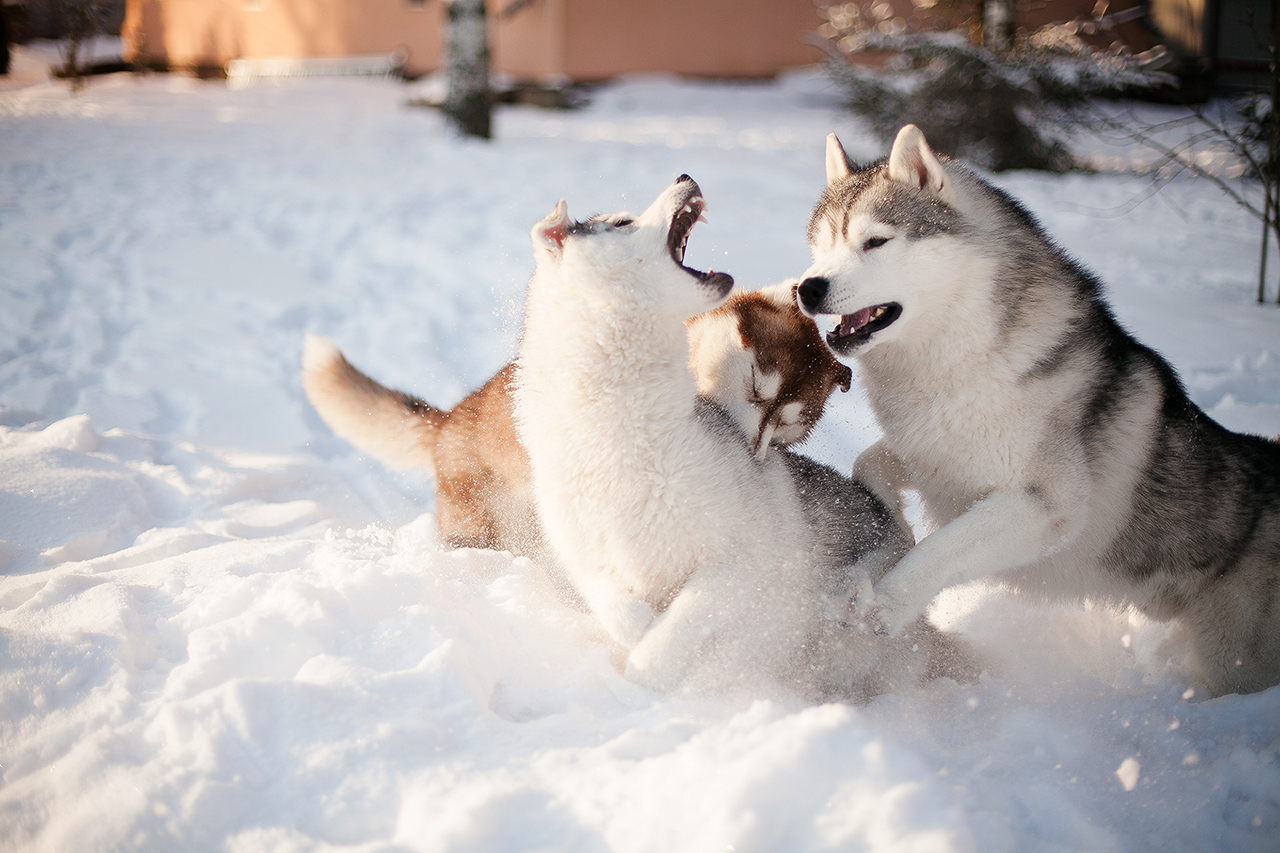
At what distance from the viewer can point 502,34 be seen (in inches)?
629

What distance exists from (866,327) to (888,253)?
225 mm

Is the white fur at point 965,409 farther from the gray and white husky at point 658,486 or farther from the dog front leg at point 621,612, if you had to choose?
the dog front leg at point 621,612

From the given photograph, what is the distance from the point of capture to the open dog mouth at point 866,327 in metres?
2.30

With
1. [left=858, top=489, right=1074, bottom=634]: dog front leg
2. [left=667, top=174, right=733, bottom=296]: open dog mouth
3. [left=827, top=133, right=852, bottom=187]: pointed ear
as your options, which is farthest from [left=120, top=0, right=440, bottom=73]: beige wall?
[left=858, top=489, right=1074, bottom=634]: dog front leg

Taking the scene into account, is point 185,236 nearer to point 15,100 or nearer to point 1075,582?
point 1075,582

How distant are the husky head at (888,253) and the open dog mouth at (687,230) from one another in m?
0.25

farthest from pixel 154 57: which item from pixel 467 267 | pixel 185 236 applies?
pixel 467 267

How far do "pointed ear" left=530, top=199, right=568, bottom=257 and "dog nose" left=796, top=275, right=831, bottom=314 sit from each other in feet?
2.30

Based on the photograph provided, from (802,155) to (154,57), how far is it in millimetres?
16686

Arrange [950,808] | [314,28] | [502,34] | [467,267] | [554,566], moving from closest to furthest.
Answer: [950,808]
[554,566]
[467,267]
[502,34]
[314,28]

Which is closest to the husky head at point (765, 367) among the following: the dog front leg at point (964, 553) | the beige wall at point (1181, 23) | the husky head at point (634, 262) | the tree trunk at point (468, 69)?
the husky head at point (634, 262)

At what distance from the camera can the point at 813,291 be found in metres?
2.26

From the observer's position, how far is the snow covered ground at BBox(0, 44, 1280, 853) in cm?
173

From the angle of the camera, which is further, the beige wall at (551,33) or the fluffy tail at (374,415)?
the beige wall at (551,33)
